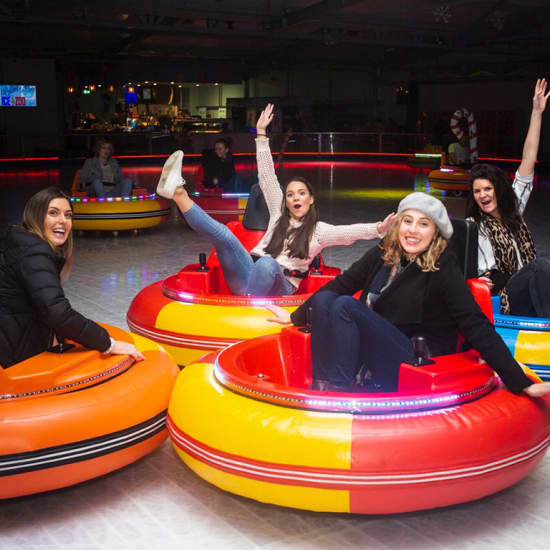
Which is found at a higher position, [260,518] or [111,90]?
[111,90]

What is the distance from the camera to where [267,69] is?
78.8 feet

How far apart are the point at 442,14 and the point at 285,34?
3.29 m

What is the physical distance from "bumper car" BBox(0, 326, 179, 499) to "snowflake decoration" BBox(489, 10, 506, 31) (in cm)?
1478

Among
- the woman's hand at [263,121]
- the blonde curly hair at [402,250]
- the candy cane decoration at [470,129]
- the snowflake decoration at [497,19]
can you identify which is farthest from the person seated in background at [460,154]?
the blonde curly hair at [402,250]

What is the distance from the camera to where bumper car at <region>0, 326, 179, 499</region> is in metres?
2.31

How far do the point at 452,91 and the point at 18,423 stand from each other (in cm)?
2185

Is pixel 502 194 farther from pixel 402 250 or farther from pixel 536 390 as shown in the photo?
pixel 536 390

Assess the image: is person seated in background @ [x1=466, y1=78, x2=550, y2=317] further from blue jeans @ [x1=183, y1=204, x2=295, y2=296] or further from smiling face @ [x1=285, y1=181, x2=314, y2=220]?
blue jeans @ [x1=183, y1=204, x2=295, y2=296]

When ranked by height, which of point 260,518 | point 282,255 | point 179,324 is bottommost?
point 260,518

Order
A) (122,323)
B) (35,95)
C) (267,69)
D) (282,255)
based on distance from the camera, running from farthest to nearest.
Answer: (267,69)
(35,95)
(122,323)
(282,255)

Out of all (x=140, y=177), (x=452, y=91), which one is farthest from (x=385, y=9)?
(x=452, y=91)

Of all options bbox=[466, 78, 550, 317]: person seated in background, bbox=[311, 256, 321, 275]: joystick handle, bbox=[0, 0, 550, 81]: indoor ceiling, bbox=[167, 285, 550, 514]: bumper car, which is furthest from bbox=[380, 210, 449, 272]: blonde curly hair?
bbox=[0, 0, 550, 81]: indoor ceiling

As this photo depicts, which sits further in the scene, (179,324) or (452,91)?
(452,91)

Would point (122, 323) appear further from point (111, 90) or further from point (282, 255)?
point (111, 90)
